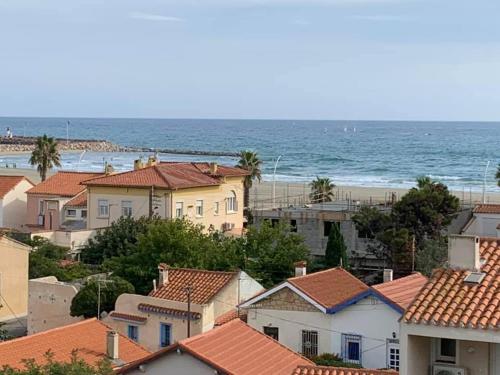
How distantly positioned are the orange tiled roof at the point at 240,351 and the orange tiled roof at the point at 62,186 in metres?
41.5

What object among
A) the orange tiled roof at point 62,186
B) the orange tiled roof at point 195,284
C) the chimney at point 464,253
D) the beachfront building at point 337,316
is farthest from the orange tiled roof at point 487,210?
the chimney at point 464,253

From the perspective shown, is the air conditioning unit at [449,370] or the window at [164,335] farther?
the window at [164,335]

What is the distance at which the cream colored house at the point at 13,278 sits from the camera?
42156mm

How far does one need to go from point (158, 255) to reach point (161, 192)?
1678cm

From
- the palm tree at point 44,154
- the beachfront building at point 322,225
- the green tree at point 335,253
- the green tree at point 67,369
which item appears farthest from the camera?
the palm tree at point 44,154

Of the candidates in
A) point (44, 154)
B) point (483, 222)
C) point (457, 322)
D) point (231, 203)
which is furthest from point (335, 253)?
point (44, 154)

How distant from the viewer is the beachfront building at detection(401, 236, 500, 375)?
12984 millimetres

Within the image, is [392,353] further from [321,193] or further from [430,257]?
[321,193]

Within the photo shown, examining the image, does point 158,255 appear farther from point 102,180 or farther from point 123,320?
point 102,180

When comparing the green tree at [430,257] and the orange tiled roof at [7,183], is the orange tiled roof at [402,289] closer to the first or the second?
the green tree at [430,257]

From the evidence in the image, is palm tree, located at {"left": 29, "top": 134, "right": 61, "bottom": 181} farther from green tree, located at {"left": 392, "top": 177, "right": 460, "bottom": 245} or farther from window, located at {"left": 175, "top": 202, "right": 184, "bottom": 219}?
green tree, located at {"left": 392, "top": 177, "right": 460, "bottom": 245}

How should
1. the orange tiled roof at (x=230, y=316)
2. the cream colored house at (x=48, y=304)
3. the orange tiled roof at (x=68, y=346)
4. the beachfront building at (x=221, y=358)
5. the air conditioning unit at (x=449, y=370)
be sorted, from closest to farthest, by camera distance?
the air conditioning unit at (x=449, y=370), the beachfront building at (x=221, y=358), the orange tiled roof at (x=68, y=346), the orange tiled roof at (x=230, y=316), the cream colored house at (x=48, y=304)

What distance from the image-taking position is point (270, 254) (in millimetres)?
42875

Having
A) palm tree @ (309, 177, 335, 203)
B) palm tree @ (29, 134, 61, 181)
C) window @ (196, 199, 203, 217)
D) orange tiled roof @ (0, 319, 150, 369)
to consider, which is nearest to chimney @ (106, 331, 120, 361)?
orange tiled roof @ (0, 319, 150, 369)
